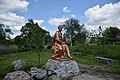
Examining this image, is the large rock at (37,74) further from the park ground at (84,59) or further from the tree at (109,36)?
the tree at (109,36)

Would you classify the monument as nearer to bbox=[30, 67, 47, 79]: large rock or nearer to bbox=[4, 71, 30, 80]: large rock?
bbox=[30, 67, 47, 79]: large rock

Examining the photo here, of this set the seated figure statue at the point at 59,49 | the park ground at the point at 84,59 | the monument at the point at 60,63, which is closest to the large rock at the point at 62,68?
the monument at the point at 60,63

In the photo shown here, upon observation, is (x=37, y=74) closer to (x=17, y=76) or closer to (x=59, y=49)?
(x=17, y=76)

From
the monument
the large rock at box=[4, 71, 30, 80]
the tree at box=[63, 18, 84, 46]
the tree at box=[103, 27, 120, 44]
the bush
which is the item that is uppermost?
the tree at box=[63, 18, 84, 46]

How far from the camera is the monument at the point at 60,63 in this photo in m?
13.9

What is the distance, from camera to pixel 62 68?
13.9 m

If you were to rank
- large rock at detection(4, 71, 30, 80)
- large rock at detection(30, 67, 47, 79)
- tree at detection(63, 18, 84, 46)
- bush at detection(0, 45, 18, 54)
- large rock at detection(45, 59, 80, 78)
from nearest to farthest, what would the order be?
large rock at detection(4, 71, 30, 80) < large rock at detection(30, 67, 47, 79) < large rock at detection(45, 59, 80, 78) < bush at detection(0, 45, 18, 54) < tree at detection(63, 18, 84, 46)

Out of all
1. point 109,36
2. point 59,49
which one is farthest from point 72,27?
point 59,49

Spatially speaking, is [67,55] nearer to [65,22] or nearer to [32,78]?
[32,78]

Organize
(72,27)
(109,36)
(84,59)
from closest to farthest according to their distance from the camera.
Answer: (84,59), (109,36), (72,27)

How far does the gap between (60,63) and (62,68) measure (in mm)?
360

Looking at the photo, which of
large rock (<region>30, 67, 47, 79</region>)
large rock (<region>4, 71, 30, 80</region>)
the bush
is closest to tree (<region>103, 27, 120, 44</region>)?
the bush

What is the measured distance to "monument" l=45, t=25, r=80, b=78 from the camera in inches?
547

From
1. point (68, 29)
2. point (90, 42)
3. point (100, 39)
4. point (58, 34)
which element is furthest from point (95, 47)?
point (68, 29)
